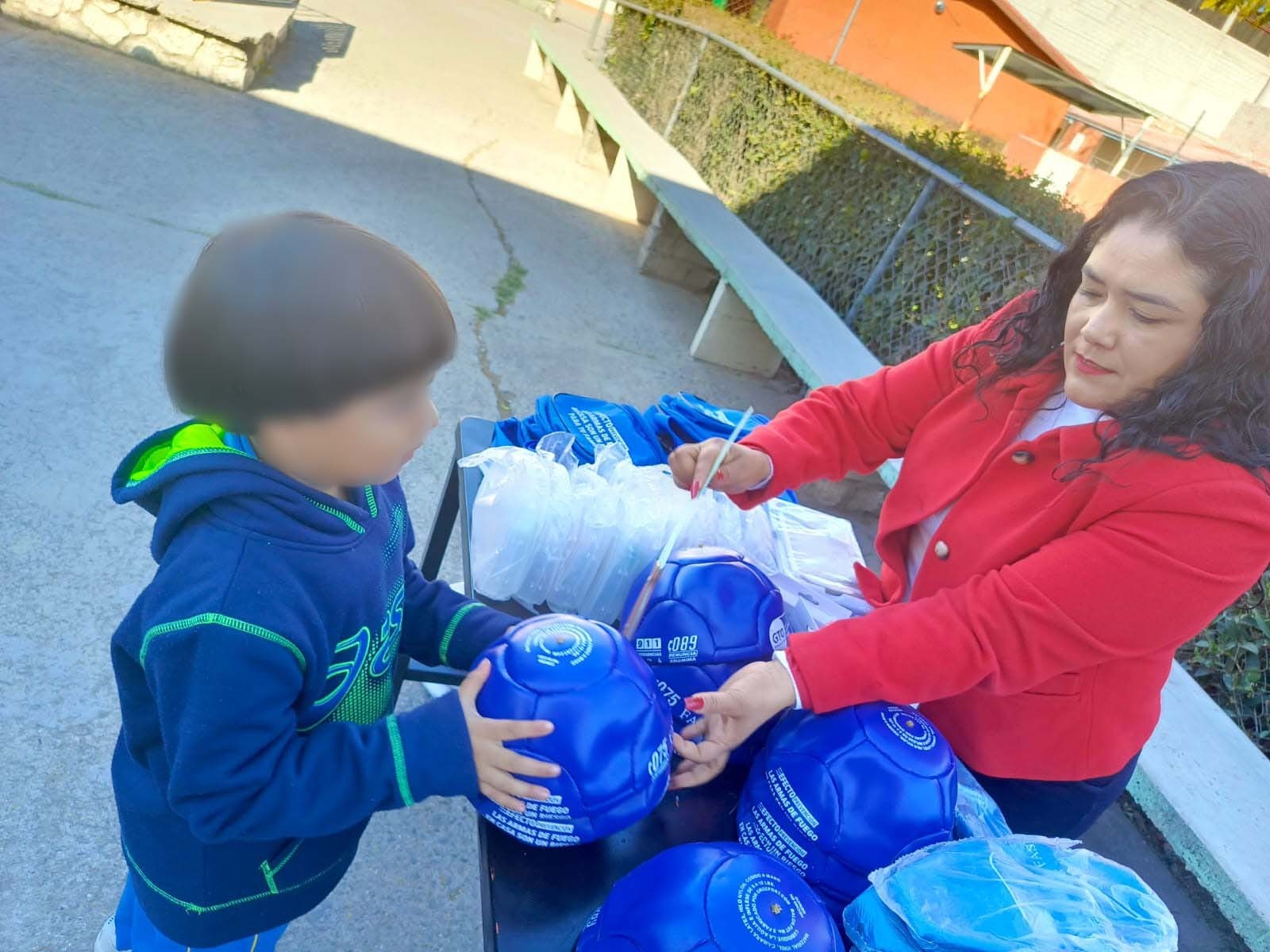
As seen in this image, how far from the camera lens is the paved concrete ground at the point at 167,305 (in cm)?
217

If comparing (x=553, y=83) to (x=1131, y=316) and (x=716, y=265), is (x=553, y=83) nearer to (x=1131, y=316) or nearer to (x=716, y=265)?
(x=716, y=265)

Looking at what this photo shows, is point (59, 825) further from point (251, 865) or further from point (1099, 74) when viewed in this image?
point (1099, 74)

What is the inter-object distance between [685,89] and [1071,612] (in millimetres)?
9428

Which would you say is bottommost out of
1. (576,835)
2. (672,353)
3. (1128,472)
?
(672,353)

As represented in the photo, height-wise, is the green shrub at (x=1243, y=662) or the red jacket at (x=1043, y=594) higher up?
the red jacket at (x=1043, y=594)

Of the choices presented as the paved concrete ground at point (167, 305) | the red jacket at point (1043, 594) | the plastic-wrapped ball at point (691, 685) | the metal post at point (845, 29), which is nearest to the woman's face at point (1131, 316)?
the red jacket at point (1043, 594)

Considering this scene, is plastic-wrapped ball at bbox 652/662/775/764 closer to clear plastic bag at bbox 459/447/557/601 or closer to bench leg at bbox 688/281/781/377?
clear plastic bag at bbox 459/447/557/601

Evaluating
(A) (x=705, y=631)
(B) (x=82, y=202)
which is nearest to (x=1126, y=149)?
(B) (x=82, y=202)

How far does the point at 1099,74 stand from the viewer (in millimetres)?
26938

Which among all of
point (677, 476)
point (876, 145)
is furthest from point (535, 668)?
point (876, 145)

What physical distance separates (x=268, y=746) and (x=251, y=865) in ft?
1.14

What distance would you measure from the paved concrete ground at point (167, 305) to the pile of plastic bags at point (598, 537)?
86 cm

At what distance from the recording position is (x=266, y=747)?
111 centimetres

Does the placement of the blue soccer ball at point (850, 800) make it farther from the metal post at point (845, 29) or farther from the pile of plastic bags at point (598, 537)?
the metal post at point (845, 29)
